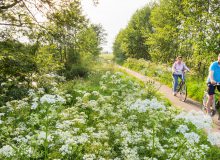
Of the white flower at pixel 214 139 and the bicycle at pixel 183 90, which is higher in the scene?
the white flower at pixel 214 139

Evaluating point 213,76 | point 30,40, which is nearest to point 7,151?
point 213,76

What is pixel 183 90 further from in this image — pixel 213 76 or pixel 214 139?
pixel 214 139

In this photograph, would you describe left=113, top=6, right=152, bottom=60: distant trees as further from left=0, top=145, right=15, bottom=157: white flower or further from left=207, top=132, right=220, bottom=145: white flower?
left=0, top=145, right=15, bottom=157: white flower

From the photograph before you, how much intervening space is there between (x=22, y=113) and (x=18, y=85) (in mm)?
5799

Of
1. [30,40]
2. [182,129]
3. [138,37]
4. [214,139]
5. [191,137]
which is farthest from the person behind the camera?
[138,37]

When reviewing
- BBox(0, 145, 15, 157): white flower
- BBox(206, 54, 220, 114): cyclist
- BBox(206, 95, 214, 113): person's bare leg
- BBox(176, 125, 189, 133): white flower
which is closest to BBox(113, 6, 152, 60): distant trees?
BBox(206, 95, 214, 113): person's bare leg

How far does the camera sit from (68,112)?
6547 mm

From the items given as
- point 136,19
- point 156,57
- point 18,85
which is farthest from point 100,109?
point 136,19

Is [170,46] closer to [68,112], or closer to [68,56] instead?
[68,56]

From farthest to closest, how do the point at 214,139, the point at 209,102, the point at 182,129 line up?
the point at 209,102 < the point at 182,129 < the point at 214,139

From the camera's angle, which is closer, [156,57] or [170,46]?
[170,46]

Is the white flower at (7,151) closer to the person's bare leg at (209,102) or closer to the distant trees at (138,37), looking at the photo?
the person's bare leg at (209,102)

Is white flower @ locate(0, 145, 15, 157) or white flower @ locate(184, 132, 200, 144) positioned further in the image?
white flower @ locate(0, 145, 15, 157)

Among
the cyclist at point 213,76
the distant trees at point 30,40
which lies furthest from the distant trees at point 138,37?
the cyclist at point 213,76
